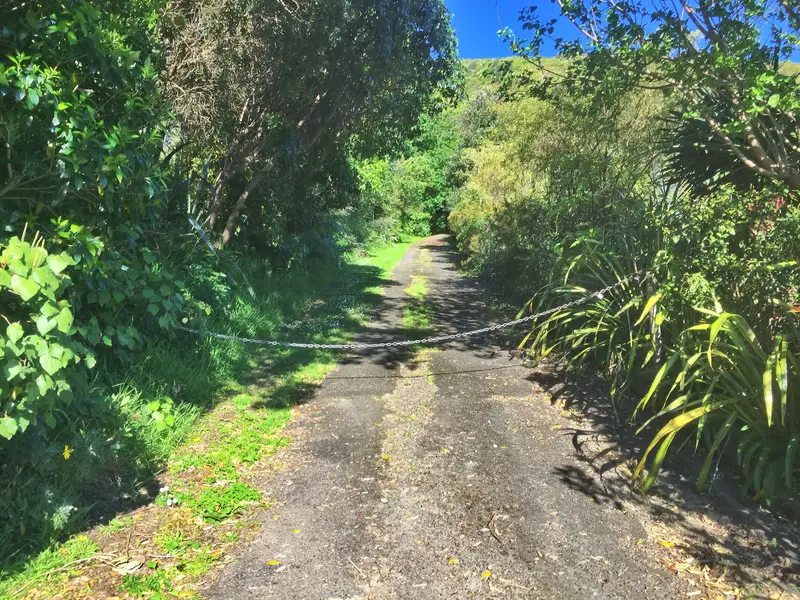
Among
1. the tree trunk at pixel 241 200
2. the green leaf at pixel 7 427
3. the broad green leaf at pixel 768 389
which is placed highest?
the tree trunk at pixel 241 200

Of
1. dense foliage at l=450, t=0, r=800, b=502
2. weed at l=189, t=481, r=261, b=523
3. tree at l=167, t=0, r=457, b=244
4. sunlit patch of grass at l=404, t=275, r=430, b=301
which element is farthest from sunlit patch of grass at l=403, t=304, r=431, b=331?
weed at l=189, t=481, r=261, b=523

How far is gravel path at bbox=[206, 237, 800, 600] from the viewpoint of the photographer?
3072 mm

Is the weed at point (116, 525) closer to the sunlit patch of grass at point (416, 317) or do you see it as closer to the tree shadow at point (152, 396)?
the tree shadow at point (152, 396)

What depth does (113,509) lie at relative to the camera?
3.70 metres

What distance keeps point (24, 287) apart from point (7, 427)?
64 centimetres

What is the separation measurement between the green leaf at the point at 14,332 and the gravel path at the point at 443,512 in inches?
63.7

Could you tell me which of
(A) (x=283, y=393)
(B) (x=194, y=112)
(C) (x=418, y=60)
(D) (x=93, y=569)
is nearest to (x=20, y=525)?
(D) (x=93, y=569)

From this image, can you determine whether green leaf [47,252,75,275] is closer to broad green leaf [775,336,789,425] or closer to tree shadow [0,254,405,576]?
tree shadow [0,254,405,576]

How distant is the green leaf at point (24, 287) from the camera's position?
7.96ft

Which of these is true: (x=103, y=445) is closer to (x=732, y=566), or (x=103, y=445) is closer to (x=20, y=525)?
(x=20, y=525)

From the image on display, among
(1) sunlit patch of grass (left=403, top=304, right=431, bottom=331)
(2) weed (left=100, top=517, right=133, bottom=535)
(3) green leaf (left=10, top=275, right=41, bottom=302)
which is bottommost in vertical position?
(2) weed (left=100, top=517, right=133, bottom=535)

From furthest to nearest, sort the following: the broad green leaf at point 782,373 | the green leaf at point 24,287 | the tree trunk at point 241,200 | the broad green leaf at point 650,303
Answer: the tree trunk at point 241,200 < the broad green leaf at point 650,303 < the broad green leaf at point 782,373 < the green leaf at point 24,287

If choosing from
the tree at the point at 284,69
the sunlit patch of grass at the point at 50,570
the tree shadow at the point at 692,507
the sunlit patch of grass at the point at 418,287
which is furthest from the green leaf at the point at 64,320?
the sunlit patch of grass at the point at 418,287

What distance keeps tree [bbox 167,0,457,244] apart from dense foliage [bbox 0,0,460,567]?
3 cm
